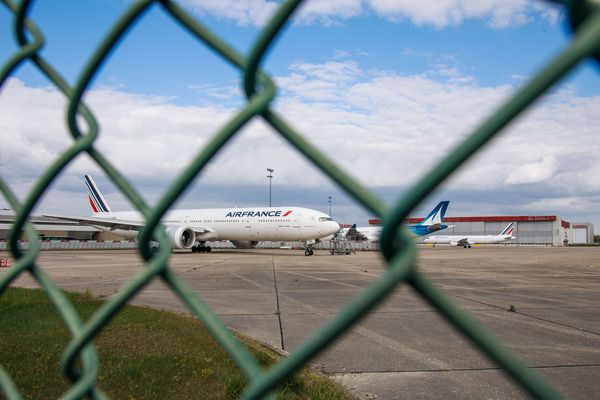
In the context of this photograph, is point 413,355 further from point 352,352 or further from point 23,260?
point 23,260

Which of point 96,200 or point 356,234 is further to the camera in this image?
point 356,234

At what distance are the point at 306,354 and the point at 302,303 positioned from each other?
8725 mm

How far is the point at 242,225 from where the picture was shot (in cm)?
3180

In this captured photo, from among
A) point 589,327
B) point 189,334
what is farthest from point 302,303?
point 589,327

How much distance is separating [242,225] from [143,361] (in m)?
27.2

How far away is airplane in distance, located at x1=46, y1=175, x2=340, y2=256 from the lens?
29.4 meters

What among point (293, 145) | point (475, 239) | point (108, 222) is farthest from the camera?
point (475, 239)

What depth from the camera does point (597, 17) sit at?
0.52m

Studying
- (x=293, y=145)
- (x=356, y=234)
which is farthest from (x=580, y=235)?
(x=293, y=145)

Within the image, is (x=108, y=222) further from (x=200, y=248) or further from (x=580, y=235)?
(x=580, y=235)

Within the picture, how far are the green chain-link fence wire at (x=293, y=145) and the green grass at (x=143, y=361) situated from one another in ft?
9.77

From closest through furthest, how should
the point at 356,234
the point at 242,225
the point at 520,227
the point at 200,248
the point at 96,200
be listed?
the point at 242,225
the point at 200,248
the point at 96,200
the point at 356,234
the point at 520,227

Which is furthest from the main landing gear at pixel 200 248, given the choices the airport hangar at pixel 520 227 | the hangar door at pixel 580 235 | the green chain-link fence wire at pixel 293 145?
the hangar door at pixel 580 235

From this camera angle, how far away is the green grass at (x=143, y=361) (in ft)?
13.2
